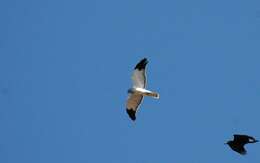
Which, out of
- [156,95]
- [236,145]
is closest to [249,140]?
[236,145]

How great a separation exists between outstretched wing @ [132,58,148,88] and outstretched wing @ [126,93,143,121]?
64 cm

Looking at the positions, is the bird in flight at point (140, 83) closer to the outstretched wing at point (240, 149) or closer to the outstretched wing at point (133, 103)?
the outstretched wing at point (133, 103)

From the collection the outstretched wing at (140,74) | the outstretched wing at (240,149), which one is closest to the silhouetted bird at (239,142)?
the outstretched wing at (240,149)

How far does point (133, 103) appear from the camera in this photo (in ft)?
142

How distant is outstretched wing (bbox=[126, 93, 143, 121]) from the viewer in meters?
42.9

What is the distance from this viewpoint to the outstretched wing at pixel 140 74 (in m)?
42.2

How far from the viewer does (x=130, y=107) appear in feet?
142

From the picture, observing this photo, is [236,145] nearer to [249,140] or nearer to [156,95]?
[249,140]

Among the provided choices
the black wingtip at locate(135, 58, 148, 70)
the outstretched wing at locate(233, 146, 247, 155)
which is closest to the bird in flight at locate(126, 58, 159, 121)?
the black wingtip at locate(135, 58, 148, 70)

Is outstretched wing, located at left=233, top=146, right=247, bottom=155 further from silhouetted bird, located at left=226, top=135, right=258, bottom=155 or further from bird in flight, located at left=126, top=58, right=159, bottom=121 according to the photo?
bird in flight, located at left=126, top=58, right=159, bottom=121

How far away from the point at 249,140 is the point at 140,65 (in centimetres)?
604

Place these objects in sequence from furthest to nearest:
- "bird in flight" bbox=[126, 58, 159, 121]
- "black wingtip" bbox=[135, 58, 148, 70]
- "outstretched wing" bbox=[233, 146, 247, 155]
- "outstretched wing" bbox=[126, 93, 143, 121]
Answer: "outstretched wing" bbox=[126, 93, 143, 121] < "black wingtip" bbox=[135, 58, 148, 70] < "bird in flight" bbox=[126, 58, 159, 121] < "outstretched wing" bbox=[233, 146, 247, 155]

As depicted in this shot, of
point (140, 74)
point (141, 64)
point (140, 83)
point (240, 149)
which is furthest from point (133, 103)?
point (240, 149)

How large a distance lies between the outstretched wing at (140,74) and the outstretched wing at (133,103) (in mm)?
637
